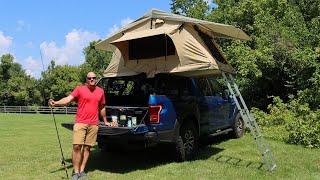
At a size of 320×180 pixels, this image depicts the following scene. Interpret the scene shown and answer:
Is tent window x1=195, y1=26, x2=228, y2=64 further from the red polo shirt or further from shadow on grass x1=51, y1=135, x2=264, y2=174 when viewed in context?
the red polo shirt

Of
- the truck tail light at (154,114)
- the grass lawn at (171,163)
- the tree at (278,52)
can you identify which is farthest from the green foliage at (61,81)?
the truck tail light at (154,114)

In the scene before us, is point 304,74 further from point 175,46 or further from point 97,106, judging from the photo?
point 97,106

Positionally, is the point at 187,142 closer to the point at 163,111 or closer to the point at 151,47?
the point at 163,111

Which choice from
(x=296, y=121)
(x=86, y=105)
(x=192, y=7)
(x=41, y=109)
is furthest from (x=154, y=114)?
(x=41, y=109)

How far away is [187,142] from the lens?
1047 cm

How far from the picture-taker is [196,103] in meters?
10.9

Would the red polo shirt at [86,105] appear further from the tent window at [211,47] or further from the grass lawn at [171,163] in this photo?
the tent window at [211,47]

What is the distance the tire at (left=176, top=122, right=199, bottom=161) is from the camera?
1011 cm

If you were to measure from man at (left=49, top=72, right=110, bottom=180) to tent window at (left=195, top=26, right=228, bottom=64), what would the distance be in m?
2.91

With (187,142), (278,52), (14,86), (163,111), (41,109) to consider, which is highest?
(14,86)

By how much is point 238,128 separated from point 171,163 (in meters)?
4.24

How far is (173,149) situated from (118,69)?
268 cm

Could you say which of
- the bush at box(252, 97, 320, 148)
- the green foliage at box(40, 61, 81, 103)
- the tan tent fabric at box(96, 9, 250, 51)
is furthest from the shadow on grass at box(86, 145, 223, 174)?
the green foliage at box(40, 61, 81, 103)

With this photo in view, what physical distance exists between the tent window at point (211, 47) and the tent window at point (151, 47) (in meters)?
0.68
